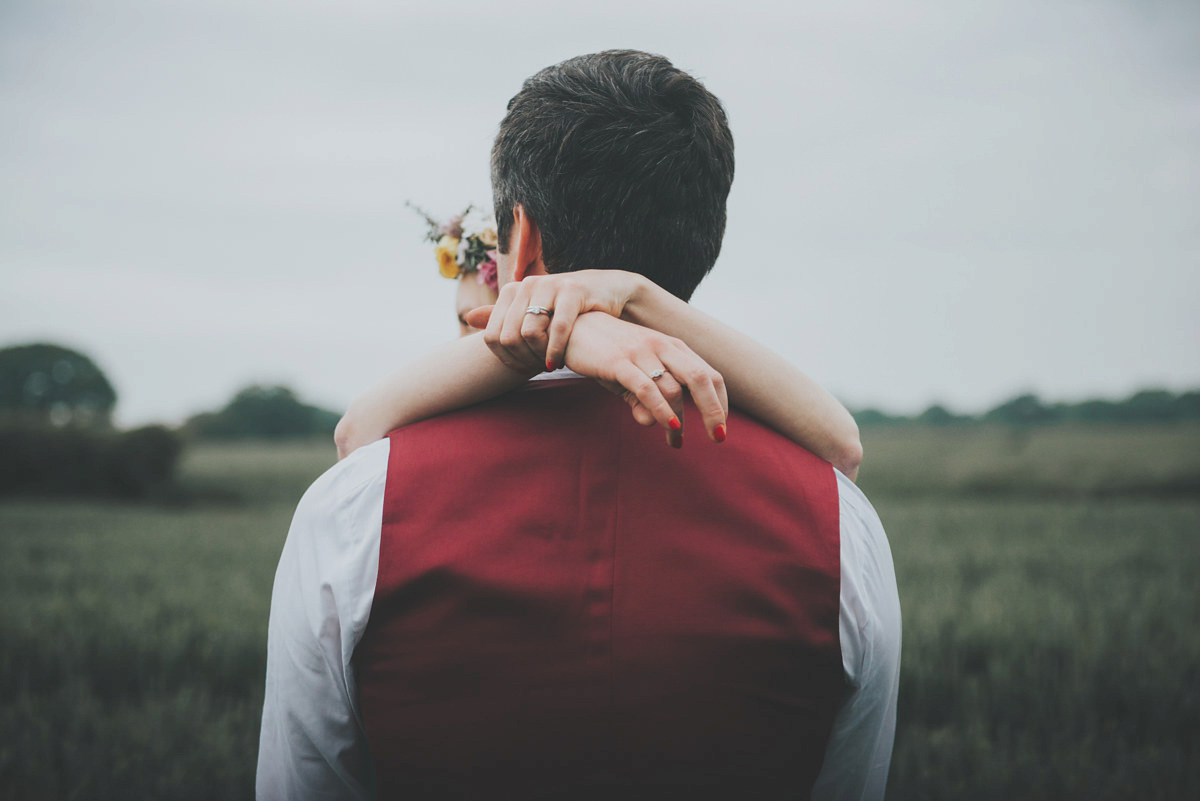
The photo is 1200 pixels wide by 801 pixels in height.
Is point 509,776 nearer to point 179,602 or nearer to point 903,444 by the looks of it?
point 179,602

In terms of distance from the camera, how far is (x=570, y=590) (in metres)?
0.98

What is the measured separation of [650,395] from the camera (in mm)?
787

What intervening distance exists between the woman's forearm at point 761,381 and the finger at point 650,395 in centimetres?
26

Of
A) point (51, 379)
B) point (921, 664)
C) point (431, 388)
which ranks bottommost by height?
point (51, 379)

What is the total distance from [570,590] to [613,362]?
35 centimetres

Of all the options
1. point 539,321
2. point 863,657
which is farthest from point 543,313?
point 863,657

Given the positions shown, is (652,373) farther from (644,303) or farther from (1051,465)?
(1051,465)

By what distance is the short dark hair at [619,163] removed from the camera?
3.76 feet

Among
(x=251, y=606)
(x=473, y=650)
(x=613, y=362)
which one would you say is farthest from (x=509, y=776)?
(x=251, y=606)

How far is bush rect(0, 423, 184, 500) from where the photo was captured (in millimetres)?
27375

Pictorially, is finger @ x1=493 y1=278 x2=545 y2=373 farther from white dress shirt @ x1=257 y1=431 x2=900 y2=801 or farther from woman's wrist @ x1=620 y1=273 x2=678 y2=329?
white dress shirt @ x1=257 y1=431 x2=900 y2=801

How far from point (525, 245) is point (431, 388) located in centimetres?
31

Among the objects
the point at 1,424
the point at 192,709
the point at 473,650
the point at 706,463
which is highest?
the point at 706,463

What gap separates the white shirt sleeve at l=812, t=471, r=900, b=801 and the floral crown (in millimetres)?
1034
